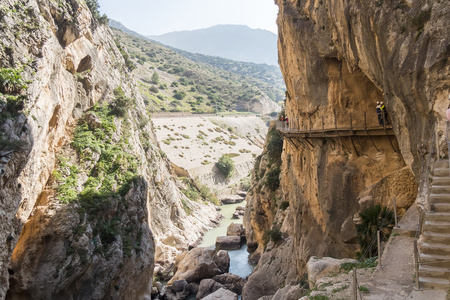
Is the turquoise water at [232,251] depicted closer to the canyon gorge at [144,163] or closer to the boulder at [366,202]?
the canyon gorge at [144,163]

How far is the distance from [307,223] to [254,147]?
6442cm

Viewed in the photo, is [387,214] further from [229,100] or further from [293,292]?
[229,100]

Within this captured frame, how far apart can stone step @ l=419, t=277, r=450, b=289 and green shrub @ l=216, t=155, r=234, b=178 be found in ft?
199

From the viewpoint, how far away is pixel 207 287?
30.1m

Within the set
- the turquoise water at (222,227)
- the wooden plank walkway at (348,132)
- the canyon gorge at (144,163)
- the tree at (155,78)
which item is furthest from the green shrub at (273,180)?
the tree at (155,78)

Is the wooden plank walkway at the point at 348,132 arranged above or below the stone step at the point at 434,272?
above

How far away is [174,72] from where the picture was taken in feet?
482

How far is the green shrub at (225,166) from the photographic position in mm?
69225

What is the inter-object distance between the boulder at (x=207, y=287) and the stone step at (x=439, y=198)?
23406 millimetres

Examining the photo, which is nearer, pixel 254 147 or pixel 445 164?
pixel 445 164

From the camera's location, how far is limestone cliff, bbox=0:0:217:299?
63.6ft

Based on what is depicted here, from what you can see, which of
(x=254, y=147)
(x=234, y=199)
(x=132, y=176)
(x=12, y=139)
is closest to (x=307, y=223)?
(x=132, y=176)

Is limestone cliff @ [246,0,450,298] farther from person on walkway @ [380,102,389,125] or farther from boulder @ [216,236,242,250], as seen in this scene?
boulder @ [216,236,242,250]

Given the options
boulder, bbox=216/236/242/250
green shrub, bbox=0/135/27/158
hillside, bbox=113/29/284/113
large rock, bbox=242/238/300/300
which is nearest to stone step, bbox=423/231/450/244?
large rock, bbox=242/238/300/300
